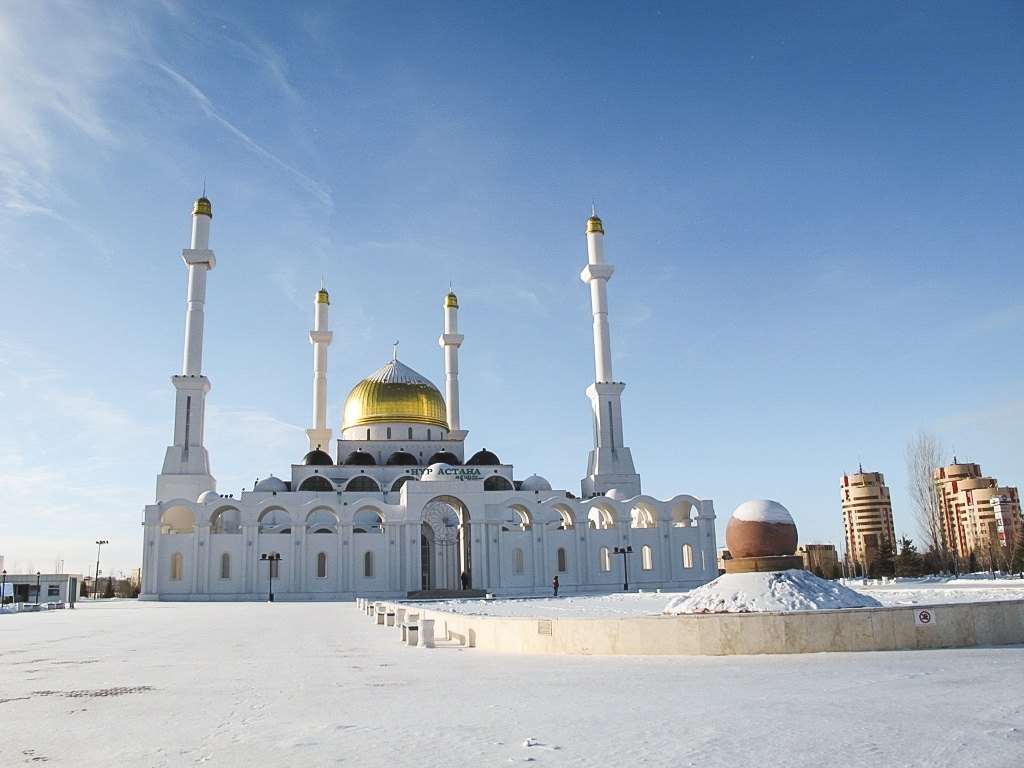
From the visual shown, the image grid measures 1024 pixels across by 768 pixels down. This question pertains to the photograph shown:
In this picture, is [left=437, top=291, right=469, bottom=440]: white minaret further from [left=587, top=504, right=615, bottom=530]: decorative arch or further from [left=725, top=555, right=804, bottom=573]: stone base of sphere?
[left=725, top=555, right=804, bottom=573]: stone base of sphere

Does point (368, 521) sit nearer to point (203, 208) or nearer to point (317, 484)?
point (317, 484)

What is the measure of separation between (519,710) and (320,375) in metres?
59.4

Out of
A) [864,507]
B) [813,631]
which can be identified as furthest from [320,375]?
[864,507]

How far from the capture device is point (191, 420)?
170 feet

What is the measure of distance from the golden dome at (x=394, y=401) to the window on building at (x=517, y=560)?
1552 cm

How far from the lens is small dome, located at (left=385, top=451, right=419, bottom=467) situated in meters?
59.0

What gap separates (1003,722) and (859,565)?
306 ft

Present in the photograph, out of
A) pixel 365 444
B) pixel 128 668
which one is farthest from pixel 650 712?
pixel 365 444

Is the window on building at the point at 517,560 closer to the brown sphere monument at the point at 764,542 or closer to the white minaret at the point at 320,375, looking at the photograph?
the white minaret at the point at 320,375

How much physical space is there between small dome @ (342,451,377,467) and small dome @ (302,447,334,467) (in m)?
1.21

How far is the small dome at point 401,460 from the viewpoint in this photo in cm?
5897

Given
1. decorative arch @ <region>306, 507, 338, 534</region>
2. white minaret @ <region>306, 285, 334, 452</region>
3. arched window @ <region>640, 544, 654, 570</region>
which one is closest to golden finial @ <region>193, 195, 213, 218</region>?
white minaret @ <region>306, 285, 334, 452</region>

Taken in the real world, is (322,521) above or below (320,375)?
below

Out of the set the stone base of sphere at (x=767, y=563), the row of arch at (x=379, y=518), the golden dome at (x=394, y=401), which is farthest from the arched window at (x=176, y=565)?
the stone base of sphere at (x=767, y=563)
